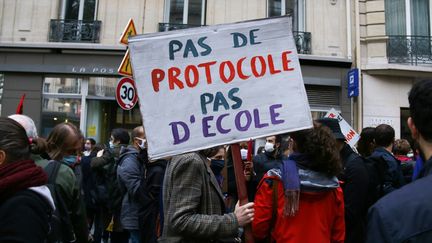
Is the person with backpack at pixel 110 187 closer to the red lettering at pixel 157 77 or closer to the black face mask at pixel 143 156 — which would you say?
the black face mask at pixel 143 156

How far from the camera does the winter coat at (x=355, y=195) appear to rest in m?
3.56

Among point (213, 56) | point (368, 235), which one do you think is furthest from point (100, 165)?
point (368, 235)

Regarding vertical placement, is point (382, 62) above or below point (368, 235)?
above

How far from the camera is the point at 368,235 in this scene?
1.43 metres

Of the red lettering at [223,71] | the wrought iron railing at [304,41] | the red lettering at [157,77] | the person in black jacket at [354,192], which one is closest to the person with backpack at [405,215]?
the red lettering at [223,71]

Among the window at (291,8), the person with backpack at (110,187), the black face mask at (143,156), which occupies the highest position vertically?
the window at (291,8)

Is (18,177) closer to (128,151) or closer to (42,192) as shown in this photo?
(42,192)

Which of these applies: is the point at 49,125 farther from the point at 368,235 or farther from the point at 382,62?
the point at 368,235

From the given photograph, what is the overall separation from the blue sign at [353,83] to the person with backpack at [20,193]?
459 inches

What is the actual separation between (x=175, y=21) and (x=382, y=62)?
A: 6715 mm

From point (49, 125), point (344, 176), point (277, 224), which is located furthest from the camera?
point (49, 125)

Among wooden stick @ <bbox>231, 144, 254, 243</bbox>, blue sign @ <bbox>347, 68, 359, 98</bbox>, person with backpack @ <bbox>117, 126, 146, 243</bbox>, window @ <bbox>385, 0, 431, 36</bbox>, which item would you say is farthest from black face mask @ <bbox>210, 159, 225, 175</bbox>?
window @ <bbox>385, 0, 431, 36</bbox>

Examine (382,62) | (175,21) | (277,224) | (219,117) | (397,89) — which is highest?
(175,21)

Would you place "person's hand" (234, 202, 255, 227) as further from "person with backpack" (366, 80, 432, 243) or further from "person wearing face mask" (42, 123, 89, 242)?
"person wearing face mask" (42, 123, 89, 242)
